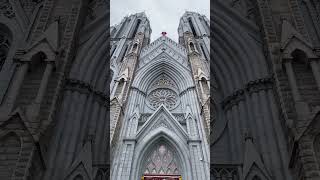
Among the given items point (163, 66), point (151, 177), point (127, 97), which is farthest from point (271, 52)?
point (163, 66)

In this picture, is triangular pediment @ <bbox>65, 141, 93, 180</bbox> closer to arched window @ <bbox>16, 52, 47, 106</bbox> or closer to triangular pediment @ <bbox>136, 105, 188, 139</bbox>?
arched window @ <bbox>16, 52, 47, 106</bbox>

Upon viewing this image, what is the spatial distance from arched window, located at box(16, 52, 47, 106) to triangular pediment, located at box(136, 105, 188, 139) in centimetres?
1487

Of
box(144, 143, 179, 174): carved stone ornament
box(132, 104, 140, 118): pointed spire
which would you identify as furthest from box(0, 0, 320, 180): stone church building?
box(132, 104, 140, 118): pointed spire

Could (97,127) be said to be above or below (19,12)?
below

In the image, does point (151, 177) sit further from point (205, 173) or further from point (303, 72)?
point (303, 72)

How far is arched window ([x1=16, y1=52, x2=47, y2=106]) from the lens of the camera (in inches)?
363

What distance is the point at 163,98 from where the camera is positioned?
2859 cm

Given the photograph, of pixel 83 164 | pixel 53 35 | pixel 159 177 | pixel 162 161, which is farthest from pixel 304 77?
pixel 162 161

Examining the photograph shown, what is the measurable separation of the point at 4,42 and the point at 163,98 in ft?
57.8

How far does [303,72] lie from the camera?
9.47m

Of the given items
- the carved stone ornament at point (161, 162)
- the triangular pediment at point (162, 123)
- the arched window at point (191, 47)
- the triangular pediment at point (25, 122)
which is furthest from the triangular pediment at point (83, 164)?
the arched window at point (191, 47)

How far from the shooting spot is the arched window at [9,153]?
767cm

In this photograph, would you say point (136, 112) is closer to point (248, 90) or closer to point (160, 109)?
point (160, 109)

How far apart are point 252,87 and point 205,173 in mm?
12188
